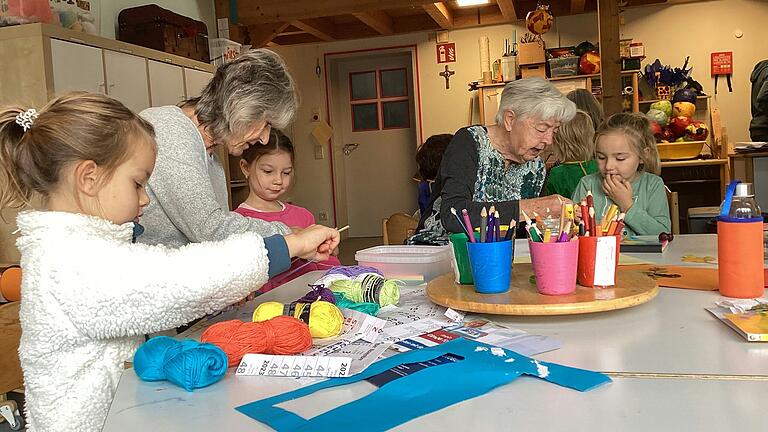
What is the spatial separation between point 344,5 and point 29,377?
5337 mm

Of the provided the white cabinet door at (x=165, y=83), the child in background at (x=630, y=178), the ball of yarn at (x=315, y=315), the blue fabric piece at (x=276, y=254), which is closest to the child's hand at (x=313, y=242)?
the blue fabric piece at (x=276, y=254)

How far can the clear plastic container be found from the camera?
162 cm

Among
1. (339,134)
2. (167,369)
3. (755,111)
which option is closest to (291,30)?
(339,134)

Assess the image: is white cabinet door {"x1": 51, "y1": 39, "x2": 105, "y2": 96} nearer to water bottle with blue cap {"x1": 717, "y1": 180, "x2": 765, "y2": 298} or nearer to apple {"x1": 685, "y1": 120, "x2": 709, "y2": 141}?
water bottle with blue cap {"x1": 717, "y1": 180, "x2": 765, "y2": 298}

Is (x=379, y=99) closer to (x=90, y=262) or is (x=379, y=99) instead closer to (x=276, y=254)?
(x=276, y=254)

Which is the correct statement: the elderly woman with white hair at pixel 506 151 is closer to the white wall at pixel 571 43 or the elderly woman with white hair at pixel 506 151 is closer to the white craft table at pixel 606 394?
the white craft table at pixel 606 394

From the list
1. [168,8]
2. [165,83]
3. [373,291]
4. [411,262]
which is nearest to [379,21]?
[168,8]

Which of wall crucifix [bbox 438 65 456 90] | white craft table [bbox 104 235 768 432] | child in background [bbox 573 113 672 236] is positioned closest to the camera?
white craft table [bbox 104 235 768 432]

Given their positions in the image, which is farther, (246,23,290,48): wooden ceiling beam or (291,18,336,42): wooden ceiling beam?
(291,18,336,42): wooden ceiling beam

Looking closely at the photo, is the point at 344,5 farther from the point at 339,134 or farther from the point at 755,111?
the point at 755,111

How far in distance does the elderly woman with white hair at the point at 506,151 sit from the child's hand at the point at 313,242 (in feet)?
2.53

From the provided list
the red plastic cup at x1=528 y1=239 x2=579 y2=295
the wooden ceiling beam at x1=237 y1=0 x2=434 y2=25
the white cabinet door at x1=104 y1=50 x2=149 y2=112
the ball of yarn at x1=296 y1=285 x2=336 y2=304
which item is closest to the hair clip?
the ball of yarn at x1=296 y1=285 x2=336 y2=304

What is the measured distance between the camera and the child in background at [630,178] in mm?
2373

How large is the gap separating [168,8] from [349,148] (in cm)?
368
